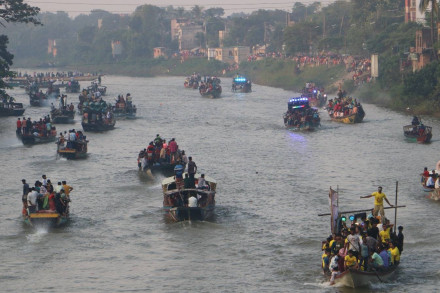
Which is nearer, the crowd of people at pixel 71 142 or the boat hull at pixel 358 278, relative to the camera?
the boat hull at pixel 358 278

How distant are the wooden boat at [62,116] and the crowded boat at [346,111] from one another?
72.1 feet

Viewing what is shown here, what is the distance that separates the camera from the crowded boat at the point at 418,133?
5766cm

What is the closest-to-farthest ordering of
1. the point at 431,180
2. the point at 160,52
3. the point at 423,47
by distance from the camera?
the point at 431,180 < the point at 423,47 < the point at 160,52

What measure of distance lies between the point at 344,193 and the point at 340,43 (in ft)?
266

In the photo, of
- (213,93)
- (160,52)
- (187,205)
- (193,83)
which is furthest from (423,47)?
(160,52)

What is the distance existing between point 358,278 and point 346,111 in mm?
46296

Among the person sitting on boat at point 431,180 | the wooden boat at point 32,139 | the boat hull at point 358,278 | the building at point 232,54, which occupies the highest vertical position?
the building at point 232,54

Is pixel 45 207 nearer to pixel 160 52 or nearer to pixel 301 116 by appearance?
pixel 301 116

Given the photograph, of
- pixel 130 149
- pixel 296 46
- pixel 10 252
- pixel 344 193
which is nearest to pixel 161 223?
pixel 10 252

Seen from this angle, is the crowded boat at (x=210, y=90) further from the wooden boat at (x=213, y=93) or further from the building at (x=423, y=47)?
the building at (x=423, y=47)

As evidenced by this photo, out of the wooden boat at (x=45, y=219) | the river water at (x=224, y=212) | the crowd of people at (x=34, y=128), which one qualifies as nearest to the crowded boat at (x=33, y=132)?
the crowd of people at (x=34, y=128)

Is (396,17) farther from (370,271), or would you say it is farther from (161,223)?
(370,271)

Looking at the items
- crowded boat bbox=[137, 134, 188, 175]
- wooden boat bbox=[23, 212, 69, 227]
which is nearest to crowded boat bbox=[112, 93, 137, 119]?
crowded boat bbox=[137, 134, 188, 175]

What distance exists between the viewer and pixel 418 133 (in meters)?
58.2
